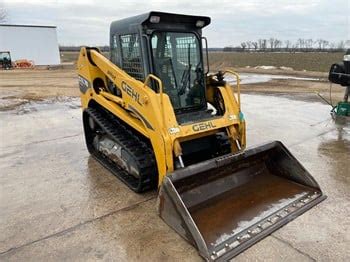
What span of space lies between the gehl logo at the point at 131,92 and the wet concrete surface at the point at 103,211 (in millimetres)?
1233

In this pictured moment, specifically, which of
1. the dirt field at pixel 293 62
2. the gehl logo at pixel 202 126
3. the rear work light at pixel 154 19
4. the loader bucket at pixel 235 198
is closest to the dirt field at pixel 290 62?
the dirt field at pixel 293 62

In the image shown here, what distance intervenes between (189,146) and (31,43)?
118 feet

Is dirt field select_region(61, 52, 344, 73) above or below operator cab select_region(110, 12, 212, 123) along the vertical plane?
below

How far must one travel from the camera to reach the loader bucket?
312 centimetres

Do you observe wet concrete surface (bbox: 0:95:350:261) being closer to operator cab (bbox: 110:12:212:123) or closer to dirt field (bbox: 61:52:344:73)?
operator cab (bbox: 110:12:212:123)

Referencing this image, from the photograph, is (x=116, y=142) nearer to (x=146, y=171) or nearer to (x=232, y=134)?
(x=146, y=171)

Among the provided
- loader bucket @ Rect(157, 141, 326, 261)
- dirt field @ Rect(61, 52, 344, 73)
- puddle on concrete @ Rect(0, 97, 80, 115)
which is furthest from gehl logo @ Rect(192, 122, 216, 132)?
dirt field @ Rect(61, 52, 344, 73)

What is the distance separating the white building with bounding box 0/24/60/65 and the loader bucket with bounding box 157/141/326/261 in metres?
35.6

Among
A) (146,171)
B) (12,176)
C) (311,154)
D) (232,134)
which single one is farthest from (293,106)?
(12,176)

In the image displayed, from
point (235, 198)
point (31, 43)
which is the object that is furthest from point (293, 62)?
point (235, 198)

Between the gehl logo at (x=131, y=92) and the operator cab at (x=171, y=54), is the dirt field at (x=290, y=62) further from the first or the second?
the gehl logo at (x=131, y=92)

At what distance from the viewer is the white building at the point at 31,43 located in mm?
33888

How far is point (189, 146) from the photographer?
14.3ft

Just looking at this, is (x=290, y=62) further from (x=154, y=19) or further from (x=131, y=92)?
(x=131, y=92)
